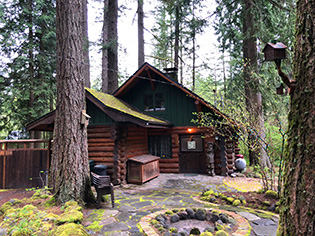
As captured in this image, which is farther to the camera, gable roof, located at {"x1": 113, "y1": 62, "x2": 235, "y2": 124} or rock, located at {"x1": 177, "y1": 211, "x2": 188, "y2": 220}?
gable roof, located at {"x1": 113, "y1": 62, "x2": 235, "y2": 124}

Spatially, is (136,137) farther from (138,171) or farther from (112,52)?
(112,52)

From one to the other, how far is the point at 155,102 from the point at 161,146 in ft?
8.63

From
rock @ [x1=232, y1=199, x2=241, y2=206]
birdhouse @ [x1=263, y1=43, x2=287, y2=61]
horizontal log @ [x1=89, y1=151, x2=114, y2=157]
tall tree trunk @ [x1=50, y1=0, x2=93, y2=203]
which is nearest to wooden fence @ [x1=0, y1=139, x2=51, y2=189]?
horizontal log @ [x1=89, y1=151, x2=114, y2=157]

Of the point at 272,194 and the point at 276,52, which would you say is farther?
the point at 272,194

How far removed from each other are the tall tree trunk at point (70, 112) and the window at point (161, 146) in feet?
21.3

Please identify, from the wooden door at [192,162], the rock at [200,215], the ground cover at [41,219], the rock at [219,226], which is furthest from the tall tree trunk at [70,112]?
the wooden door at [192,162]

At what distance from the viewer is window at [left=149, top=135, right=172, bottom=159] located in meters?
12.0

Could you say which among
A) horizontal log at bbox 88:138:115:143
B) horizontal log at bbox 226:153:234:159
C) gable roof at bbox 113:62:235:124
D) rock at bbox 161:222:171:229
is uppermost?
gable roof at bbox 113:62:235:124

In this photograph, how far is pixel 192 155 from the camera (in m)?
11.7

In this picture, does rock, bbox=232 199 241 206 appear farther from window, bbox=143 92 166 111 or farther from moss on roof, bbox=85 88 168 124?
window, bbox=143 92 166 111

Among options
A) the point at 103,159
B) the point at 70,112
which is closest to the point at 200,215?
the point at 70,112

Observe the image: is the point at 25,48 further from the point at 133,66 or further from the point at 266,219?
the point at 133,66

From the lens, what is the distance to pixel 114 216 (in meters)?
5.12

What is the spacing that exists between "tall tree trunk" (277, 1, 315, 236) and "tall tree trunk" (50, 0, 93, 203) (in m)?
4.89
